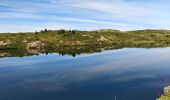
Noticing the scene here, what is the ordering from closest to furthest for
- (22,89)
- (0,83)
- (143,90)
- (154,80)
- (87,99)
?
(87,99)
(143,90)
(22,89)
(154,80)
(0,83)

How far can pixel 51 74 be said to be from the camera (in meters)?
94.7

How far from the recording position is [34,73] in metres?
98.6

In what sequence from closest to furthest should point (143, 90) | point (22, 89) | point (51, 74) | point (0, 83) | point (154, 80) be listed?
point (143, 90) → point (22, 89) → point (154, 80) → point (0, 83) → point (51, 74)

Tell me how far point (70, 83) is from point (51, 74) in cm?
1892

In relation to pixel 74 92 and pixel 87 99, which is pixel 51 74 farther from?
pixel 87 99

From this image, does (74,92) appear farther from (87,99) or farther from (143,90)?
(143,90)

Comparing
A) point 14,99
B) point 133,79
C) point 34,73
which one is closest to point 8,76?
point 34,73

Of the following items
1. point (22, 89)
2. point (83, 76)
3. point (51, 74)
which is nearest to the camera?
point (22, 89)

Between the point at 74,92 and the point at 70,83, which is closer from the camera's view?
the point at 74,92

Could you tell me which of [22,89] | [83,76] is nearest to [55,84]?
[22,89]

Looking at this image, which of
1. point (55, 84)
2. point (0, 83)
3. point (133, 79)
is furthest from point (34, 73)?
point (133, 79)

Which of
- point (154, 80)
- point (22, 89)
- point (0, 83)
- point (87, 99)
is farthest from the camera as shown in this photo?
point (0, 83)

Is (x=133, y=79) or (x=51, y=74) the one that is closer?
(x=133, y=79)

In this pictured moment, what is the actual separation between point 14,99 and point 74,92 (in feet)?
43.9
